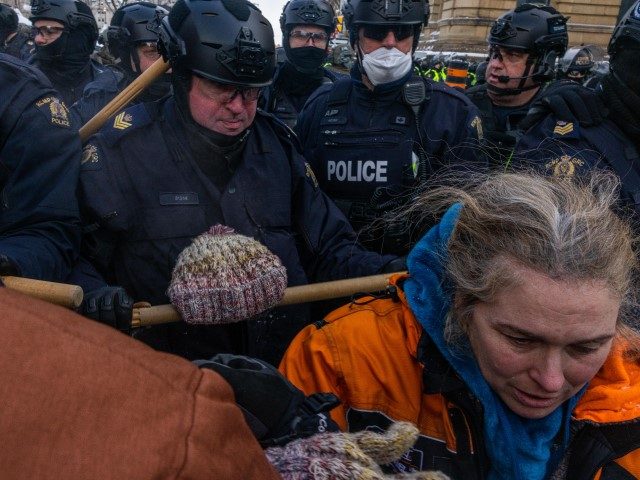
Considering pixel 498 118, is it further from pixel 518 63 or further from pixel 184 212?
pixel 184 212

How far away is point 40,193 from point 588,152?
86.9 inches

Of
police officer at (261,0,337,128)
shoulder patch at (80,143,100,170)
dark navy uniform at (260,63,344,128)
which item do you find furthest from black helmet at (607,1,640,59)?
police officer at (261,0,337,128)

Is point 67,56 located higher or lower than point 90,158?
lower

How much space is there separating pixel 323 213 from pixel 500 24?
116 inches

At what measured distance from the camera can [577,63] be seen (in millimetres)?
7340

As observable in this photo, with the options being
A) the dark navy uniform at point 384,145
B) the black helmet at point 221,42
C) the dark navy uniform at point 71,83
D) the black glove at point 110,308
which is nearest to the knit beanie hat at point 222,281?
the black glove at point 110,308

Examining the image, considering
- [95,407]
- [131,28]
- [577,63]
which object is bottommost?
[577,63]

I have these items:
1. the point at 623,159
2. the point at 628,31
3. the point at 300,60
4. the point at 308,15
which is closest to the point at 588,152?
the point at 623,159

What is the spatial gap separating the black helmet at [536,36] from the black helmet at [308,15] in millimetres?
1404

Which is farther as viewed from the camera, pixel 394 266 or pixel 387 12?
pixel 387 12

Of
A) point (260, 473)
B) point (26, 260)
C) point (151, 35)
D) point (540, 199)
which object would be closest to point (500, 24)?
point (151, 35)

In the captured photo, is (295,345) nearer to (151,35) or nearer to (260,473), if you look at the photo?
(260,473)

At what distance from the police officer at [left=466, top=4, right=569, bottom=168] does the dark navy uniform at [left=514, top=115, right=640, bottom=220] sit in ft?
5.82

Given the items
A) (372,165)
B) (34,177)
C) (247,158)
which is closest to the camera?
(34,177)
